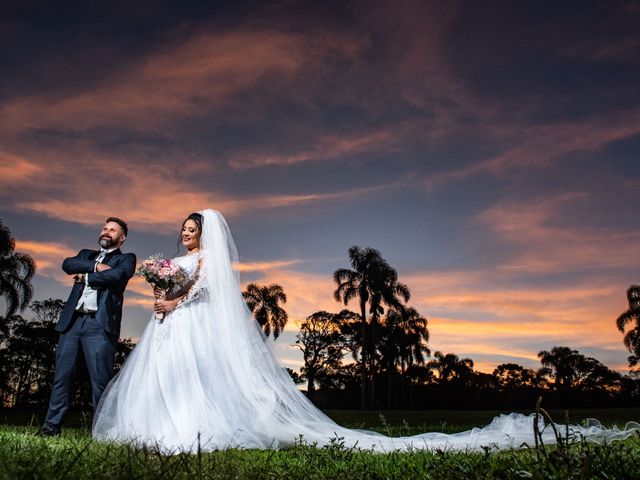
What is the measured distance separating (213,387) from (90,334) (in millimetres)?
2168

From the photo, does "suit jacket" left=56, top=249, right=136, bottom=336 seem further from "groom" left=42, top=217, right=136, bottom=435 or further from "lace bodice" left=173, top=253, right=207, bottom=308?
"lace bodice" left=173, top=253, right=207, bottom=308

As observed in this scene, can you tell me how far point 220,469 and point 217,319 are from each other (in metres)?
4.09

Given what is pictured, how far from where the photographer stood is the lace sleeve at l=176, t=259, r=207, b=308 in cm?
844

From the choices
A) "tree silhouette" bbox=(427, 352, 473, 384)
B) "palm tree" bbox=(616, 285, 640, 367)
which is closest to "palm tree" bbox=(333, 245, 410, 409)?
"palm tree" bbox=(616, 285, 640, 367)

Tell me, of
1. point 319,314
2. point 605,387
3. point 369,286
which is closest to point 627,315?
point 369,286

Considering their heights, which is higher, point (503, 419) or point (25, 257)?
point (25, 257)

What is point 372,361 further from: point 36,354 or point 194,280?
point 194,280

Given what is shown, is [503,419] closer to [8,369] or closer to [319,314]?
[8,369]

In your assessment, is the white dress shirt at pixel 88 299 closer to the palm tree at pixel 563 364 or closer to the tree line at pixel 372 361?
the tree line at pixel 372 361

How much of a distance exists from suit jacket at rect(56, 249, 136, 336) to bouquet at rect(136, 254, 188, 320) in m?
0.42

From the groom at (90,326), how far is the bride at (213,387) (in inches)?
14.5

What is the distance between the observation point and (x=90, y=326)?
842 cm

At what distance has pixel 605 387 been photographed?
9706 centimetres

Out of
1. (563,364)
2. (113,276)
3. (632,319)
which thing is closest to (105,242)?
(113,276)
